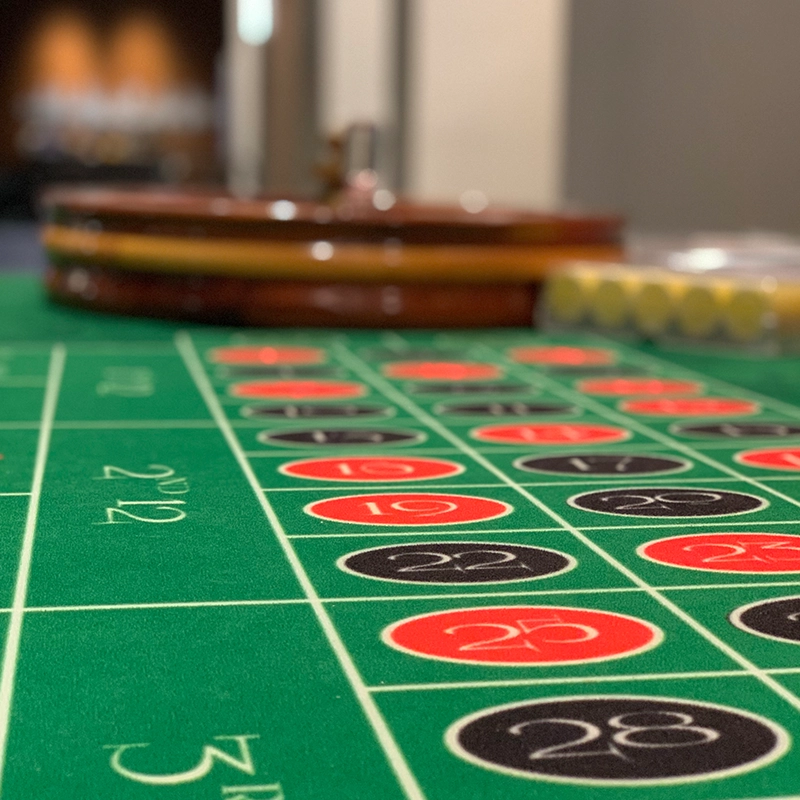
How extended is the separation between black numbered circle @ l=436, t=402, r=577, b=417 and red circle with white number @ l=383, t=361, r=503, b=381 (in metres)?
0.44

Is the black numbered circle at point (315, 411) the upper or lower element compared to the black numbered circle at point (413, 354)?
lower

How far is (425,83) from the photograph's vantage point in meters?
8.37

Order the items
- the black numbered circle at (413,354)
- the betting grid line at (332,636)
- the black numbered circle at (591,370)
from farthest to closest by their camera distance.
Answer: the black numbered circle at (413,354) < the black numbered circle at (591,370) < the betting grid line at (332,636)

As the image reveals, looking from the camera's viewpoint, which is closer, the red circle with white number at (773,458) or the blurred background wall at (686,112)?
the red circle with white number at (773,458)

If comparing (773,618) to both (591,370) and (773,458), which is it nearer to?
(773,458)

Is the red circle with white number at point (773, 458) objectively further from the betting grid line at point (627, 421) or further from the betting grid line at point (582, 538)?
the betting grid line at point (582, 538)

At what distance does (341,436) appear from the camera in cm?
282

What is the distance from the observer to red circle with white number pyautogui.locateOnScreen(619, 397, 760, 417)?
319 centimetres

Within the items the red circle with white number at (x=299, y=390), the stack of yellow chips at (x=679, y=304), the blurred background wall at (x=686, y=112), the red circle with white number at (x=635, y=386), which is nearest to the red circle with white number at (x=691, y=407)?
the red circle with white number at (x=635, y=386)

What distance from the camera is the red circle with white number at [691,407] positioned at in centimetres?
319

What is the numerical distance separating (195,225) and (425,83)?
3815 mm

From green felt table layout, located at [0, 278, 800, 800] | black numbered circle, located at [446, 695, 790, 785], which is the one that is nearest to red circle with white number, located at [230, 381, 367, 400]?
green felt table layout, located at [0, 278, 800, 800]

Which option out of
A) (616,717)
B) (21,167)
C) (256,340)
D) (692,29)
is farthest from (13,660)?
(21,167)

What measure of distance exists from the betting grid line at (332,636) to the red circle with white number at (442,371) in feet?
2.40
